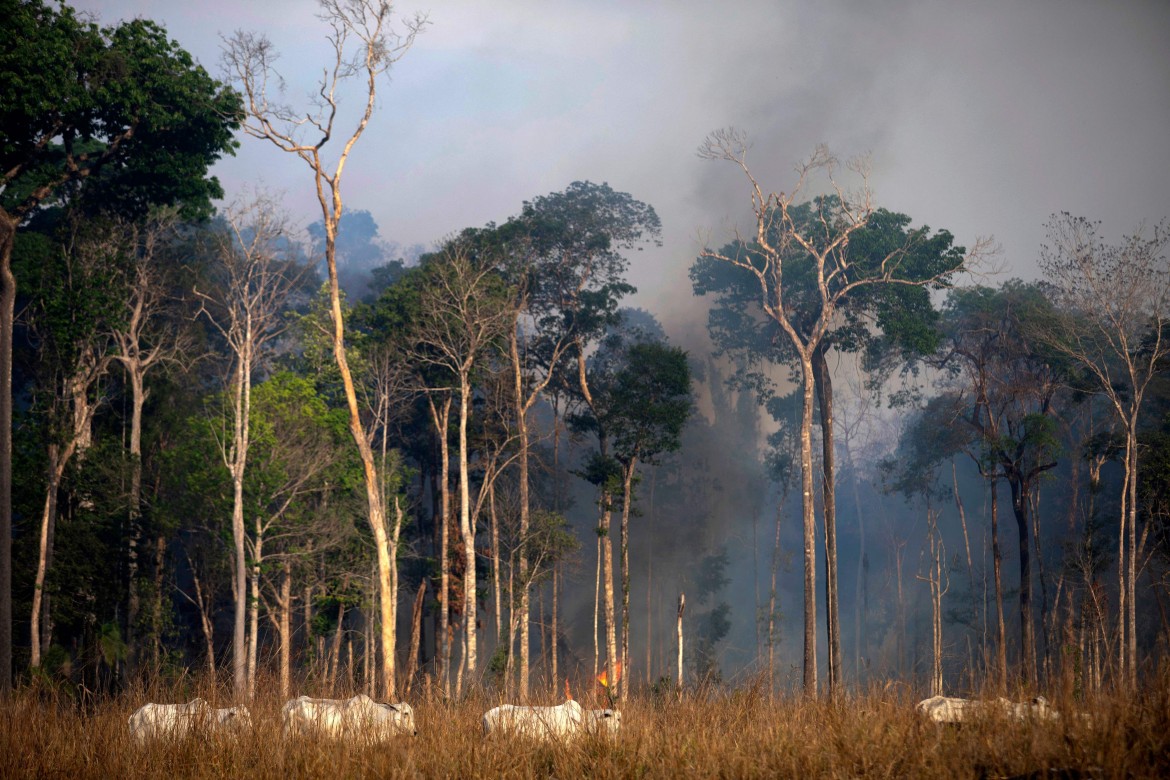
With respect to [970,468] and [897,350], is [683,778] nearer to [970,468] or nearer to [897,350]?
[897,350]

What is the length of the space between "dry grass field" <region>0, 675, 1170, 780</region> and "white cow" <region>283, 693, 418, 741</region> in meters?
0.15

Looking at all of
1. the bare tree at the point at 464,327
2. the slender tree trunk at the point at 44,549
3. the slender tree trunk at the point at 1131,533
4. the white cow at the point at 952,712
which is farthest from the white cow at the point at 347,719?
the slender tree trunk at the point at 1131,533

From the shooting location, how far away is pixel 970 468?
49969 millimetres

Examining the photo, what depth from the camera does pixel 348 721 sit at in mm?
6344

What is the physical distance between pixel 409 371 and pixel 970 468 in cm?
3750

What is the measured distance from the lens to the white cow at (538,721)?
6.13 m

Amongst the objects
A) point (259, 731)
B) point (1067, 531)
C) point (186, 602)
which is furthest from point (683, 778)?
point (1067, 531)

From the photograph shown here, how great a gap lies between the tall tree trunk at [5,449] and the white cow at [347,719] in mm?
10111

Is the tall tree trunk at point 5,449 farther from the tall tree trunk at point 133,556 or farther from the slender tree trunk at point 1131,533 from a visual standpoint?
the slender tree trunk at point 1131,533

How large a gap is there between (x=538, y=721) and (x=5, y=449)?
13.2 metres

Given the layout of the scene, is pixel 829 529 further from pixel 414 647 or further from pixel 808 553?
pixel 414 647

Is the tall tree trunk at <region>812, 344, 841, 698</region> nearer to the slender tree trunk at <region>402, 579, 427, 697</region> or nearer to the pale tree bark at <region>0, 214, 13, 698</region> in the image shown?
the slender tree trunk at <region>402, 579, 427, 697</region>

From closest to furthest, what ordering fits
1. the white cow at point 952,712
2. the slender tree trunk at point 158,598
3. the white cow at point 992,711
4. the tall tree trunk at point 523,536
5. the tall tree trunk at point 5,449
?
the white cow at point 992,711 → the white cow at point 952,712 → the tall tree trunk at point 5,449 → the slender tree trunk at point 158,598 → the tall tree trunk at point 523,536

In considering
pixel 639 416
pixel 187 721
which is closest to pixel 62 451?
pixel 639 416
